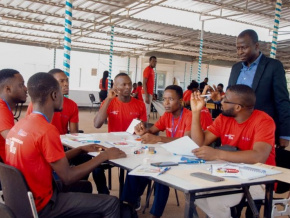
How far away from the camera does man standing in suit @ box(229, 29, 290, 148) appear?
2836 millimetres

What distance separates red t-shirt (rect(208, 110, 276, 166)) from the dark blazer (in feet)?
1.60

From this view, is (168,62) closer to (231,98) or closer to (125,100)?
(125,100)

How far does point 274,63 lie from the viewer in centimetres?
288

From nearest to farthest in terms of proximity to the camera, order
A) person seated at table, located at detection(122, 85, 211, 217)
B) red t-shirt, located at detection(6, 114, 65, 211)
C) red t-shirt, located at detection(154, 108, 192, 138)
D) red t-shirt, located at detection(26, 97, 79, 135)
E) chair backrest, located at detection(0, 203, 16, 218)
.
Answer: chair backrest, located at detection(0, 203, 16, 218) < red t-shirt, located at detection(6, 114, 65, 211) < person seated at table, located at detection(122, 85, 211, 217) < red t-shirt, located at detection(154, 108, 192, 138) < red t-shirt, located at detection(26, 97, 79, 135)

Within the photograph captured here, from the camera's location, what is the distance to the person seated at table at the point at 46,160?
1.60 meters

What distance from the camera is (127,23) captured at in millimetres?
11328

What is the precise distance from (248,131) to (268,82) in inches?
27.5

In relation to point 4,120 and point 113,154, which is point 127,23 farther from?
point 113,154

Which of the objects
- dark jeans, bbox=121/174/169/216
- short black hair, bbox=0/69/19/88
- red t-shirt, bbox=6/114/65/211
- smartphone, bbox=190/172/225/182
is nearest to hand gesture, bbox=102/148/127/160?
red t-shirt, bbox=6/114/65/211

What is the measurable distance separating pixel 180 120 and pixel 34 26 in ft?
35.7

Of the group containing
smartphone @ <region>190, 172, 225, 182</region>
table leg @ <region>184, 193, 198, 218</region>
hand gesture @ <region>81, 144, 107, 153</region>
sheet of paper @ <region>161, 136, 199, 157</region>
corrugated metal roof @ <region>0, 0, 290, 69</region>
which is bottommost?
table leg @ <region>184, 193, 198, 218</region>

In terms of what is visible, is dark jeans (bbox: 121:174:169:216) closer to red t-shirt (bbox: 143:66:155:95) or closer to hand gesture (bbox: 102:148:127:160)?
hand gesture (bbox: 102:148:127:160)

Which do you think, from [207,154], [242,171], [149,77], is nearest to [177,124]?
[207,154]

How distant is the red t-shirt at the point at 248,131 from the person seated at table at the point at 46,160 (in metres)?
1.21
